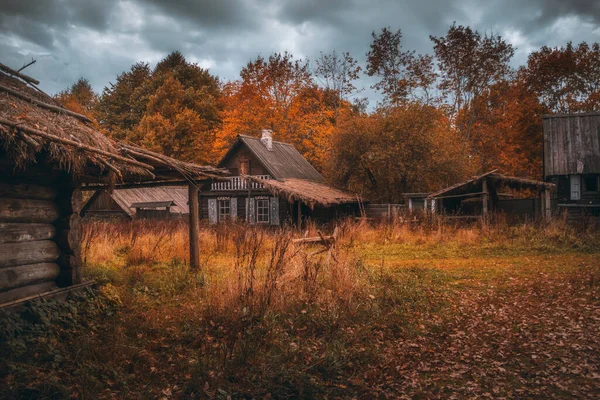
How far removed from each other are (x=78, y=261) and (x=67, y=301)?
0.80 meters

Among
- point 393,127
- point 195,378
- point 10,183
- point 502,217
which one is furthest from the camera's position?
point 393,127

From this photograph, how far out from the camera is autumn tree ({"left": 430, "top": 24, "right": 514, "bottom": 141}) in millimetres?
29859

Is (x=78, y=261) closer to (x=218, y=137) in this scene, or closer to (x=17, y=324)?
(x=17, y=324)

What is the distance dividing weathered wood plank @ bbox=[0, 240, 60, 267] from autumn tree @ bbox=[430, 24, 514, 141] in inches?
1144

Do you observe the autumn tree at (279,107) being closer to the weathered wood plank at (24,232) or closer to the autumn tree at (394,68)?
the autumn tree at (394,68)

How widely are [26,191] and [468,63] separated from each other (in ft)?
98.8

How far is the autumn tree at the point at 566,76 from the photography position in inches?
1194

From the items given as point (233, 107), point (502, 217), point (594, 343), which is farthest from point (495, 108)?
point (594, 343)

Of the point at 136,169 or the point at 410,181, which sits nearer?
the point at 136,169

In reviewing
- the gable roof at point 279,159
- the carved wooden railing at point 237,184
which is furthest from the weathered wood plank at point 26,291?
the carved wooden railing at point 237,184

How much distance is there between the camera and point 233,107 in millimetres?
32875

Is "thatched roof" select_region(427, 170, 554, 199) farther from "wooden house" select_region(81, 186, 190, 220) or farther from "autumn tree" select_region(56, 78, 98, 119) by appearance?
"autumn tree" select_region(56, 78, 98, 119)

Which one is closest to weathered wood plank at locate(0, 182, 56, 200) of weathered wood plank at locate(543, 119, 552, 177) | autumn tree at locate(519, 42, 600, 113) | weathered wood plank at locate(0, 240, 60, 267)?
weathered wood plank at locate(0, 240, 60, 267)

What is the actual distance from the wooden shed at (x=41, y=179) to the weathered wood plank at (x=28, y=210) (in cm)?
1
